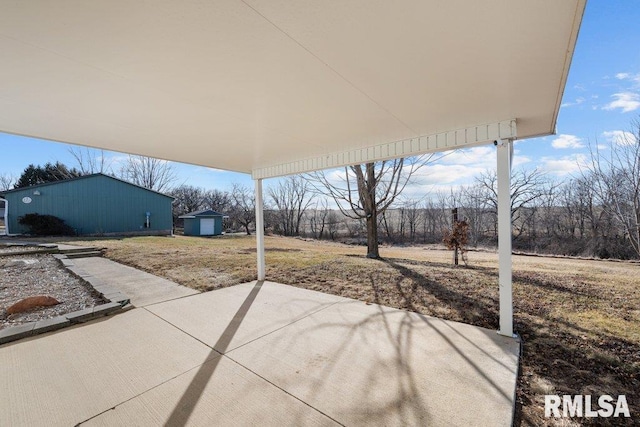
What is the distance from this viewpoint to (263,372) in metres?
2.41

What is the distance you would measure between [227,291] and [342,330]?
2692 mm

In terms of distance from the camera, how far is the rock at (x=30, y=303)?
391 cm

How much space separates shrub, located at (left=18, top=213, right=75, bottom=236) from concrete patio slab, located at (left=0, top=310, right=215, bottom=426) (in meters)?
16.6

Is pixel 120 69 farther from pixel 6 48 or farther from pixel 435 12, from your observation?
pixel 435 12

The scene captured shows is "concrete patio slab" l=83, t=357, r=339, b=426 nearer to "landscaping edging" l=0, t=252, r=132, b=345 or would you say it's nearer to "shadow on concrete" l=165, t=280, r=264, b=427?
"shadow on concrete" l=165, t=280, r=264, b=427

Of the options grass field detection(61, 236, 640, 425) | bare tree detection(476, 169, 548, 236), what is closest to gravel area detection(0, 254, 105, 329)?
grass field detection(61, 236, 640, 425)

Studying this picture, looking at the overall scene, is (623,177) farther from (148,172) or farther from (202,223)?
(148,172)

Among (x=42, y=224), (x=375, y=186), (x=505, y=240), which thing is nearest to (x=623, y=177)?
(x=505, y=240)

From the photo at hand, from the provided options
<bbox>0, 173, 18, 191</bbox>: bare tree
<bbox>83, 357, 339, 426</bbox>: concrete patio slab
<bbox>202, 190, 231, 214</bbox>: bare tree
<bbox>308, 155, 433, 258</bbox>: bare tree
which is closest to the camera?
<bbox>83, 357, 339, 426</bbox>: concrete patio slab

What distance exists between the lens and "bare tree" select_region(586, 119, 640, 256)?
566 centimetres

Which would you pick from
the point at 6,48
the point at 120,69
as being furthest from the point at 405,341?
the point at 6,48

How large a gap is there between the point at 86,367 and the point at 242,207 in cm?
2777

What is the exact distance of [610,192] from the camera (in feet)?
19.6

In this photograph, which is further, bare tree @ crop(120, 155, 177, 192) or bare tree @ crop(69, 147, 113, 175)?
bare tree @ crop(120, 155, 177, 192)
